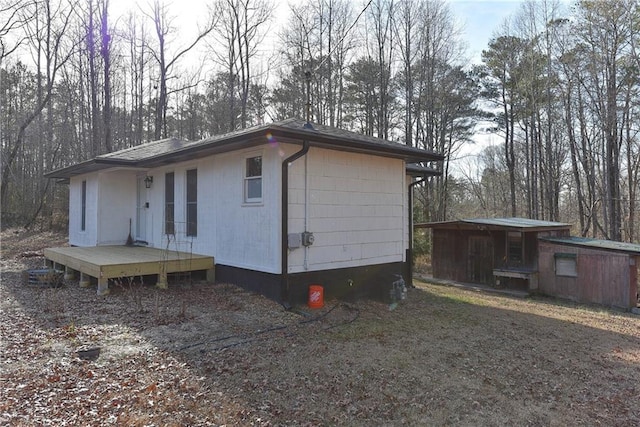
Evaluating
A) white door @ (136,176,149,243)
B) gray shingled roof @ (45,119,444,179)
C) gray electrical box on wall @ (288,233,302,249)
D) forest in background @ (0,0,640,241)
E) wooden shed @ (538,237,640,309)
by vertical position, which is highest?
forest in background @ (0,0,640,241)

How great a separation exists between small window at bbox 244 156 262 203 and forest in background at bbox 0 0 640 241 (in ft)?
38.2

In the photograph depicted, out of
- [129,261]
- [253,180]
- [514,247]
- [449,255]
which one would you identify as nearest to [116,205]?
[129,261]

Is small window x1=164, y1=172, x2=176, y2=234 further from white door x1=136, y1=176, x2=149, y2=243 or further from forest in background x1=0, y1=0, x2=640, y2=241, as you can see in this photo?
forest in background x1=0, y1=0, x2=640, y2=241

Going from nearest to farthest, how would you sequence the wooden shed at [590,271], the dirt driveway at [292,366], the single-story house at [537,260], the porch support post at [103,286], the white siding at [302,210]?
the dirt driveway at [292,366] < the white siding at [302,210] < the porch support post at [103,286] < the wooden shed at [590,271] < the single-story house at [537,260]

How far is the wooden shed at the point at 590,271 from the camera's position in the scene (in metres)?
10.9

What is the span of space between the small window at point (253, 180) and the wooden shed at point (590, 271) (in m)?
9.99

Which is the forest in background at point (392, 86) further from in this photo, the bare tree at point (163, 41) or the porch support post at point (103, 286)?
the porch support post at point (103, 286)

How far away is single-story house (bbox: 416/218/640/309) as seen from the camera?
36.4ft

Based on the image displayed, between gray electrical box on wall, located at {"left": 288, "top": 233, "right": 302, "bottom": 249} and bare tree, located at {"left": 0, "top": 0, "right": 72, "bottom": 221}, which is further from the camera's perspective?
bare tree, located at {"left": 0, "top": 0, "right": 72, "bottom": 221}

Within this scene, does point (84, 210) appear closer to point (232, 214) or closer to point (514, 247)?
point (232, 214)

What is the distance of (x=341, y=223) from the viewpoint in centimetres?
680

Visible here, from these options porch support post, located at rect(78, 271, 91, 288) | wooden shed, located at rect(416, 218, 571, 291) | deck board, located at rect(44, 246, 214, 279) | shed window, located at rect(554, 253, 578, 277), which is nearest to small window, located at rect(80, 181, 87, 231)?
deck board, located at rect(44, 246, 214, 279)

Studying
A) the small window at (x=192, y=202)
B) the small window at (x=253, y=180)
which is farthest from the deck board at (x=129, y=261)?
the small window at (x=253, y=180)

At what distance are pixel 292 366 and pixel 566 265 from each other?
36.7ft
